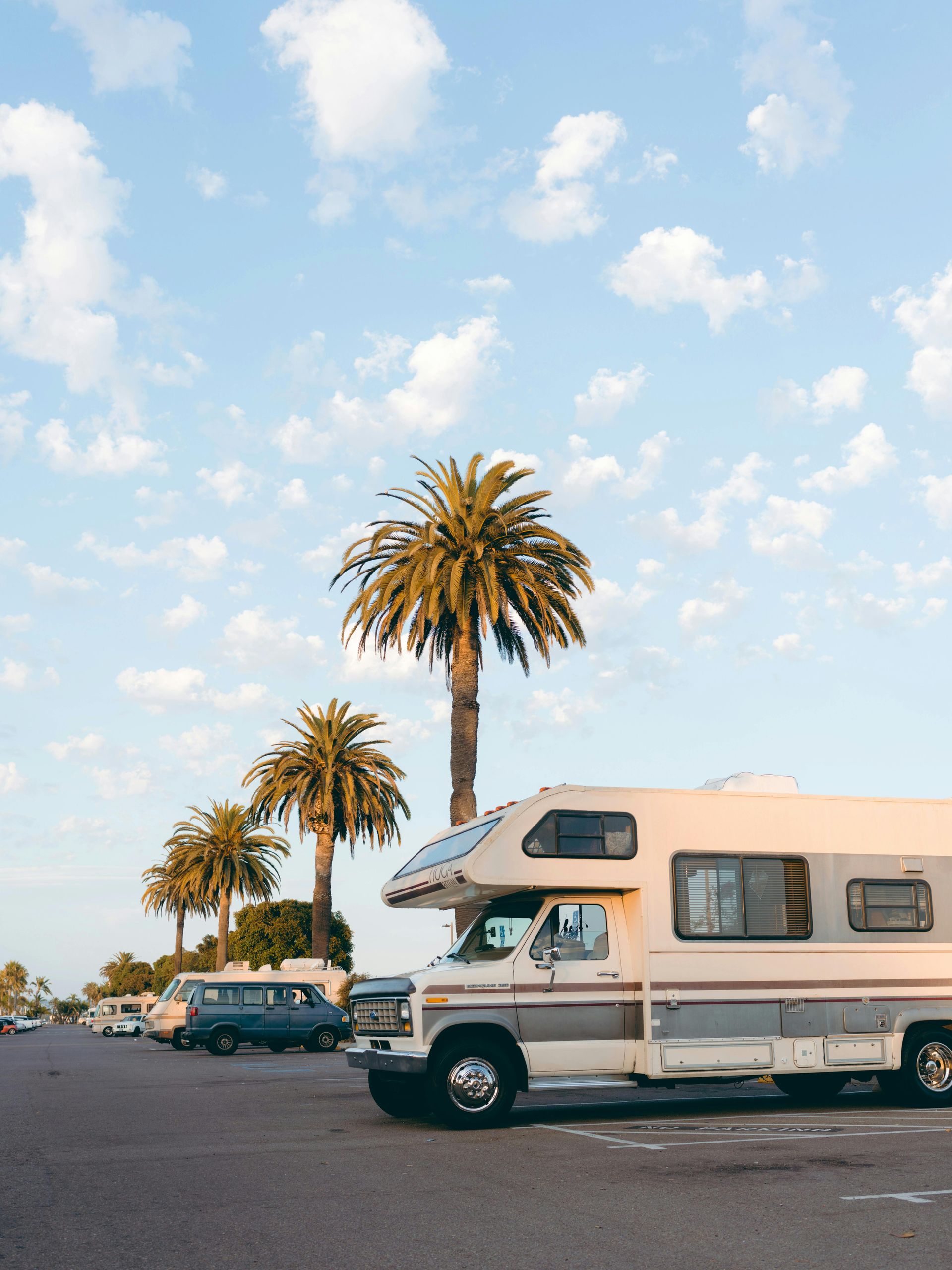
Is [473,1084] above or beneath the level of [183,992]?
above

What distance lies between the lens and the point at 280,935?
74625 mm

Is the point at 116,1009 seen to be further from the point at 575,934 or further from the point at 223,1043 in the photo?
the point at 575,934

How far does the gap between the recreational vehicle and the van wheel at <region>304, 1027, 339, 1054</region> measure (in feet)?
171

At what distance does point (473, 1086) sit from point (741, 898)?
3551 mm

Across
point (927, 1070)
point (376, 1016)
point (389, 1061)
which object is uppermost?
point (376, 1016)

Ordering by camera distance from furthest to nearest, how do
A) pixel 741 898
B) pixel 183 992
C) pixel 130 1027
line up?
pixel 130 1027 < pixel 183 992 < pixel 741 898

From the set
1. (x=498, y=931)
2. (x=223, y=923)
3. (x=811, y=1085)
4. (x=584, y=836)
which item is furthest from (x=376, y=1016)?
(x=223, y=923)

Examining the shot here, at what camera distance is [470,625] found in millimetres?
29031

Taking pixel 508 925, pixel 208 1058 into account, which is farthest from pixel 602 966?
pixel 208 1058

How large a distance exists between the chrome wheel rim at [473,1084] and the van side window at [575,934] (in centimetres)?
125

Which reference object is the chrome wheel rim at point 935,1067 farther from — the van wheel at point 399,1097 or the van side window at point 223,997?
the van side window at point 223,997

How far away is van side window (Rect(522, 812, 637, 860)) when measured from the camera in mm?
12680

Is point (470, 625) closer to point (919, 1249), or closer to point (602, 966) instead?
point (602, 966)

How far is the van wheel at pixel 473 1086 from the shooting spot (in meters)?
12.0
